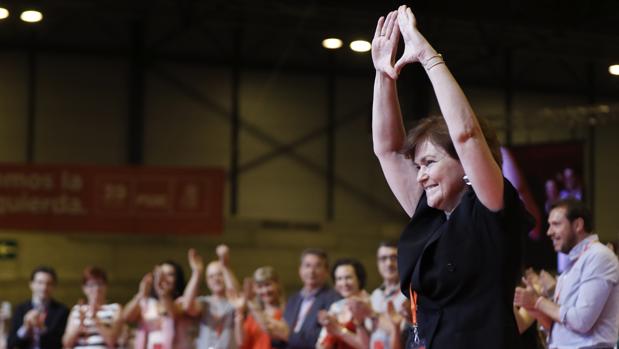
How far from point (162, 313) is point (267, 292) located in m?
0.82

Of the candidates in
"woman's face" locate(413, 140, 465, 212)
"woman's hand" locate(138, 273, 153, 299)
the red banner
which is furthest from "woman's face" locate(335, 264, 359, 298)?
the red banner

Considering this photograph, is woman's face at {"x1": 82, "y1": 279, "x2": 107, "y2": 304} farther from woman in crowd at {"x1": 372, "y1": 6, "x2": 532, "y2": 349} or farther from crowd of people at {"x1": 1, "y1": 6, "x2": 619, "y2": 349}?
woman in crowd at {"x1": 372, "y1": 6, "x2": 532, "y2": 349}

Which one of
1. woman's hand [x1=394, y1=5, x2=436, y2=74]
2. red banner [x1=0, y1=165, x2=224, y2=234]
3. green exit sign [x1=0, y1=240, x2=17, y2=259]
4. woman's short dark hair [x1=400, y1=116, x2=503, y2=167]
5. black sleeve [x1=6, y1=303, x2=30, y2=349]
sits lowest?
black sleeve [x1=6, y1=303, x2=30, y2=349]

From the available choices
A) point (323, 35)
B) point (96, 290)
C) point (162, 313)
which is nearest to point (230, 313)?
point (162, 313)

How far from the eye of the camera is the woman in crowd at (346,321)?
591 centimetres

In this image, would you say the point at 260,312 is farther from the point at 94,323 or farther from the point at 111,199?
the point at 111,199

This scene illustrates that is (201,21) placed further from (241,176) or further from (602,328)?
(602,328)

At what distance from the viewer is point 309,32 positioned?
14766 millimetres

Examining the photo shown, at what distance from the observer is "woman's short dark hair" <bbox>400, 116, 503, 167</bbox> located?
7.13 feet

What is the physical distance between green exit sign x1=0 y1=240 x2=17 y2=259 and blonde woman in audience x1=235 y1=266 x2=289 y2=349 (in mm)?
7645


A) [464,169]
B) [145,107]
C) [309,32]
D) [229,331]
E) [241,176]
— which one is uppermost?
[309,32]

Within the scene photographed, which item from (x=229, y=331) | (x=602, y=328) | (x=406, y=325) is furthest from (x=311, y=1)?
(x=602, y=328)

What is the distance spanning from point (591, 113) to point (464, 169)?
1123 centimetres

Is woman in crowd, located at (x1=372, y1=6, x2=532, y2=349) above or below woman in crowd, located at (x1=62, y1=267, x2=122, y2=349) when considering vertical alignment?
above
